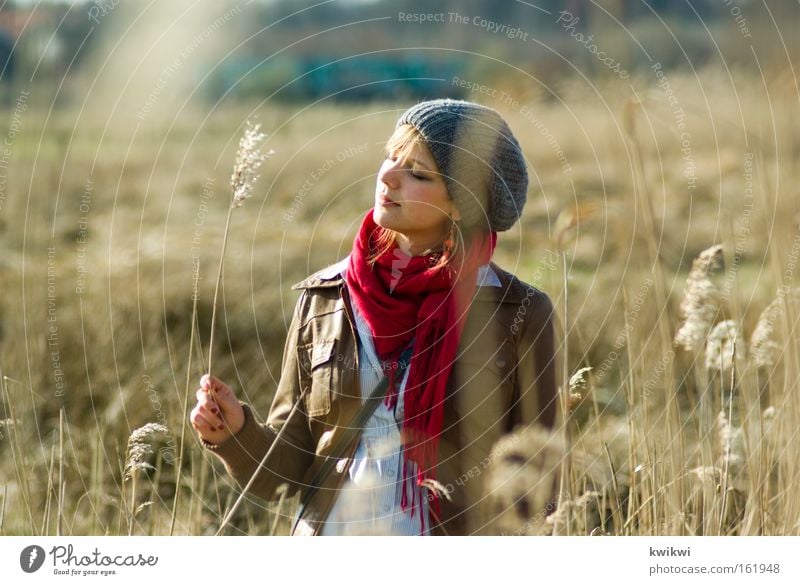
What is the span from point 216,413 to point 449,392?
1.47 feet

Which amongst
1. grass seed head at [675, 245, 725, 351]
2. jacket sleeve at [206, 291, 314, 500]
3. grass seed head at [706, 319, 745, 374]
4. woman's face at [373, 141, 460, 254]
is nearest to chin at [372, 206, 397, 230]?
woman's face at [373, 141, 460, 254]

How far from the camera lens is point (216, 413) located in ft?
6.32

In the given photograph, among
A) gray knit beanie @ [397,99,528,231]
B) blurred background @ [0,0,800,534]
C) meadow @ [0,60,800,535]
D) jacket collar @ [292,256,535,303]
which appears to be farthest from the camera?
blurred background @ [0,0,800,534]

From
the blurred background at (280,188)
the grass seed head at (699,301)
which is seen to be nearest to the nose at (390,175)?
the blurred background at (280,188)

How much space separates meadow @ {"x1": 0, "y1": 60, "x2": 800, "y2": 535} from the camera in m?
2.14

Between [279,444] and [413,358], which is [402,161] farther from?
[279,444]

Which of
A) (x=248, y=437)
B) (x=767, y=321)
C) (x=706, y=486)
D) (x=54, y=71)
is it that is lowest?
(x=706, y=486)

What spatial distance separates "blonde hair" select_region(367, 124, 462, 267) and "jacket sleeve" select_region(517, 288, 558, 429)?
7.0 inches

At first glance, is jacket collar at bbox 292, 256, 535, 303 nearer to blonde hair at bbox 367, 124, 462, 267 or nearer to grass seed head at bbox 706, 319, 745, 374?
blonde hair at bbox 367, 124, 462, 267

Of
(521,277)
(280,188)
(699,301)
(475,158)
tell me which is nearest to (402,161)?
(475,158)
